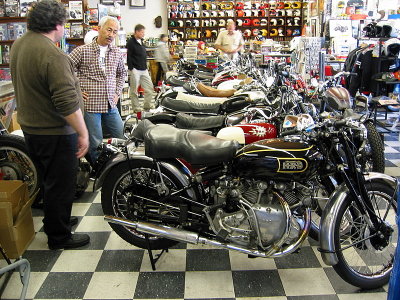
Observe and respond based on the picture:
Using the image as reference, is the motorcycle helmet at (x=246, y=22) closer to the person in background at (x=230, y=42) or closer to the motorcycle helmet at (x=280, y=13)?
the motorcycle helmet at (x=280, y=13)

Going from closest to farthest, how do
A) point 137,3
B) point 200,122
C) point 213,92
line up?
point 200,122 → point 213,92 → point 137,3

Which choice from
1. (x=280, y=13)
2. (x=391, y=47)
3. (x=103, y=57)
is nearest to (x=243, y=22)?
(x=280, y=13)

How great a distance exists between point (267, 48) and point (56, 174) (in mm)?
7252

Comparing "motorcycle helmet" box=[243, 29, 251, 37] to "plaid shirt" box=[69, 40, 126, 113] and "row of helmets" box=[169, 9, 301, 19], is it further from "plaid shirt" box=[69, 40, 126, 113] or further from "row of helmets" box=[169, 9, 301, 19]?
"plaid shirt" box=[69, 40, 126, 113]

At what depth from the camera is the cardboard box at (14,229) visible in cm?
260

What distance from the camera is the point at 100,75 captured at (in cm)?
386

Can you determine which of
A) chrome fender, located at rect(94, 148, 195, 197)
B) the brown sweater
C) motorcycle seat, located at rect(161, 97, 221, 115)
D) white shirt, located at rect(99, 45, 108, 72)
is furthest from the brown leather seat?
the brown sweater

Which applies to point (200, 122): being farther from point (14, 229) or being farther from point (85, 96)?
point (14, 229)

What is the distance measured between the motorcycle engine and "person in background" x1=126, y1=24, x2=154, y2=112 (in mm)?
5588

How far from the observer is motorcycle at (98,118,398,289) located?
2.29 meters

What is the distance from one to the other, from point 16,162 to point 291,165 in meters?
2.51

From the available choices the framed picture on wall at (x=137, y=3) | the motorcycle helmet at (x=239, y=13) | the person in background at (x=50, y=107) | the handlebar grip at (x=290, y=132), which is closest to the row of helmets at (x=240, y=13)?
the motorcycle helmet at (x=239, y=13)

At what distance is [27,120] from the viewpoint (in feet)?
8.63

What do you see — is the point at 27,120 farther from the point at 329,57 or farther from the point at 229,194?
the point at 329,57
